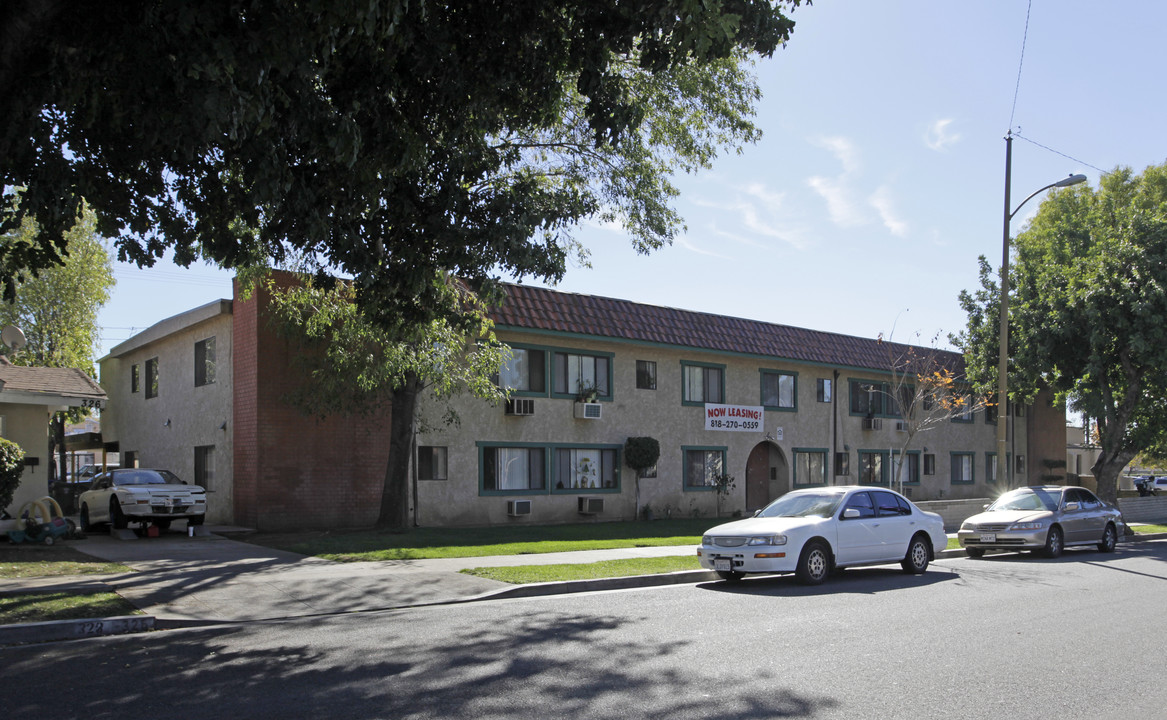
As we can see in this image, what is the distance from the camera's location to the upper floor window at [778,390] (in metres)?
30.4

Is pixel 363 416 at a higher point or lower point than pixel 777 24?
lower

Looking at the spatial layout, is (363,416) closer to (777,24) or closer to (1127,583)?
(777,24)

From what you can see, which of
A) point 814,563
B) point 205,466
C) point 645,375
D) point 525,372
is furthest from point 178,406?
point 814,563

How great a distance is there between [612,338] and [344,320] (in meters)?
8.56

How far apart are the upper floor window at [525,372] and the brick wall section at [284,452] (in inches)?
149

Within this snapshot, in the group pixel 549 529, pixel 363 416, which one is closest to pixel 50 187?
pixel 363 416

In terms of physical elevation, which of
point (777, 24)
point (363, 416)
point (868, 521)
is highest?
point (777, 24)

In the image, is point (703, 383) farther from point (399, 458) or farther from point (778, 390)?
point (399, 458)

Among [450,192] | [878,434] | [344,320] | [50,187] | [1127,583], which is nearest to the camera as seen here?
[50,187]

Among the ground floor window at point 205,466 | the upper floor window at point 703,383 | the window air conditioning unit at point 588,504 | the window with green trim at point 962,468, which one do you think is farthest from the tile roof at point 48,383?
the window with green trim at point 962,468

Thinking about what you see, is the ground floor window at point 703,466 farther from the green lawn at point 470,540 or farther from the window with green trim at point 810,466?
the green lawn at point 470,540

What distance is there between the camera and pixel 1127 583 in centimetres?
1356

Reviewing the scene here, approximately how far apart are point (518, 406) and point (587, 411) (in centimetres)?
221

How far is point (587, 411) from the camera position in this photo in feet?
81.6
